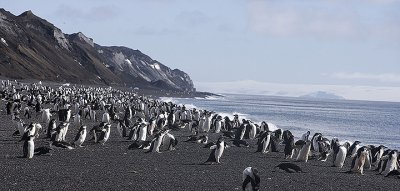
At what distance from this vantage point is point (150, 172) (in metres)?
17.2

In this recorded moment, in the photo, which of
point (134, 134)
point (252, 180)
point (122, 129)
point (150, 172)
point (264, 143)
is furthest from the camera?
point (122, 129)

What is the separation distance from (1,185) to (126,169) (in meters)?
4.62

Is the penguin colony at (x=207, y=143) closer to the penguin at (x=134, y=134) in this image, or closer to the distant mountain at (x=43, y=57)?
the penguin at (x=134, y=134)

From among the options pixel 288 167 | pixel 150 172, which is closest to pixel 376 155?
pixel 288 167

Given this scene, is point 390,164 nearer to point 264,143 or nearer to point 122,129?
point 264,143

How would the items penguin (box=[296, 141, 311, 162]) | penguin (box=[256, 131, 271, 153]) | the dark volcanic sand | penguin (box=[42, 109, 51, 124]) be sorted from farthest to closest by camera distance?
penguin (box=[42, 109, 51, 124]), penguin (box=[256, 131, 271, 153]), penguin (box=[296, 141, 311, 162]), the dark volcanic sand

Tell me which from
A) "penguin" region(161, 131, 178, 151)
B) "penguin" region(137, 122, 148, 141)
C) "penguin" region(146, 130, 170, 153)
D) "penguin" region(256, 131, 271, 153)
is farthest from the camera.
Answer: "penguin" region(137, 122, 148, 141)

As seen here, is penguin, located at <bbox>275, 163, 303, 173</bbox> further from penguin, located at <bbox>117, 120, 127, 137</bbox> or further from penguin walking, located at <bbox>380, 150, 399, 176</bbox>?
penguin, located at <bbox>117, 120, 127, 137</bbox>

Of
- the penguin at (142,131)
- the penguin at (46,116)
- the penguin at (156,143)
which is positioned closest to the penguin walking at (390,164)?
the penguin at (156,143)

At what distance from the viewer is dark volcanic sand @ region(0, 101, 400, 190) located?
14.9 meters

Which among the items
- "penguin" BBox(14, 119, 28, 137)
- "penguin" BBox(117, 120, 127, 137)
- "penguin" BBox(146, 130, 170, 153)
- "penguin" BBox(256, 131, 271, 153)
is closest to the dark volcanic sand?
"penguin" BBox(146, 130, 170, 153)

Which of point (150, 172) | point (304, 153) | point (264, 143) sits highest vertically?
point (264, 143)

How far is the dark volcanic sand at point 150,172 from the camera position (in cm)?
1490

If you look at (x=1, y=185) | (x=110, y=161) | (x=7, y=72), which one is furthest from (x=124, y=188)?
(x=7, y=72)
